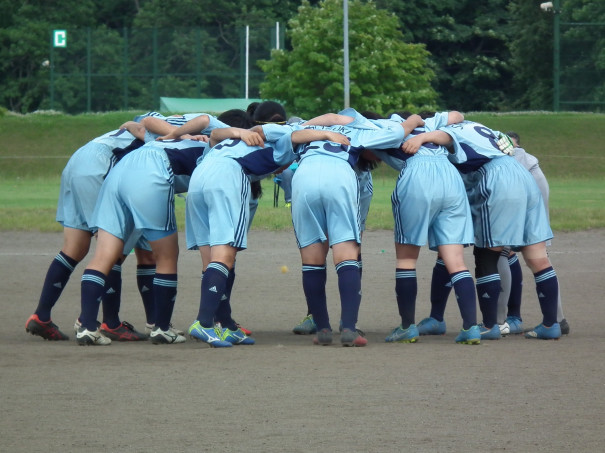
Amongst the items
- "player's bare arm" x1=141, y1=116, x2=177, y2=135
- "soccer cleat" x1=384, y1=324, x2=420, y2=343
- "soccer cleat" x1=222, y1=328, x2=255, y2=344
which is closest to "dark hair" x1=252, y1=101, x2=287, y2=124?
"player's bare arm" x1=141, y1=116, x2=177, y2=135

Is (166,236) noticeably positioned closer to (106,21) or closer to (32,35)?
(32,35)

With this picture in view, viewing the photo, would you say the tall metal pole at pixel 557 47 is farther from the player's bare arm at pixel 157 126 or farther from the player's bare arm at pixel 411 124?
the player's bare arm at pixel 157 126

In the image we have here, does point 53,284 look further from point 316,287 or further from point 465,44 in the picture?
point 465,44

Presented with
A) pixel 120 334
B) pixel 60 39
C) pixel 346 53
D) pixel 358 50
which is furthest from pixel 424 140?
pixel 60 39

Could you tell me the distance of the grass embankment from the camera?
20.1 meters

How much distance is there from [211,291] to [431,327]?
2.15 m

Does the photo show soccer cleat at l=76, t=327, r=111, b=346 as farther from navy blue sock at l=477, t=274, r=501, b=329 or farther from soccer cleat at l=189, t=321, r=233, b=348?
navy blue sock at l=477, t=274, r=501, b=329

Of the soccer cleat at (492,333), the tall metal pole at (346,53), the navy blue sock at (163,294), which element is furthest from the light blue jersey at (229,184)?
the tall metal pole at (346,53)

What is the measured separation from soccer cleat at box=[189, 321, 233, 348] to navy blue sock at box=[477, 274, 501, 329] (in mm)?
2008


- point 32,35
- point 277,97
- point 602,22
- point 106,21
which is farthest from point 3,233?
point 106,21

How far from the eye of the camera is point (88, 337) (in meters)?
8.07

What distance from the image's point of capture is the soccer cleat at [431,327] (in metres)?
8.98

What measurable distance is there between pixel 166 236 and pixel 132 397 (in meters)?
2.21

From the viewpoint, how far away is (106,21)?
6419 centimetres
